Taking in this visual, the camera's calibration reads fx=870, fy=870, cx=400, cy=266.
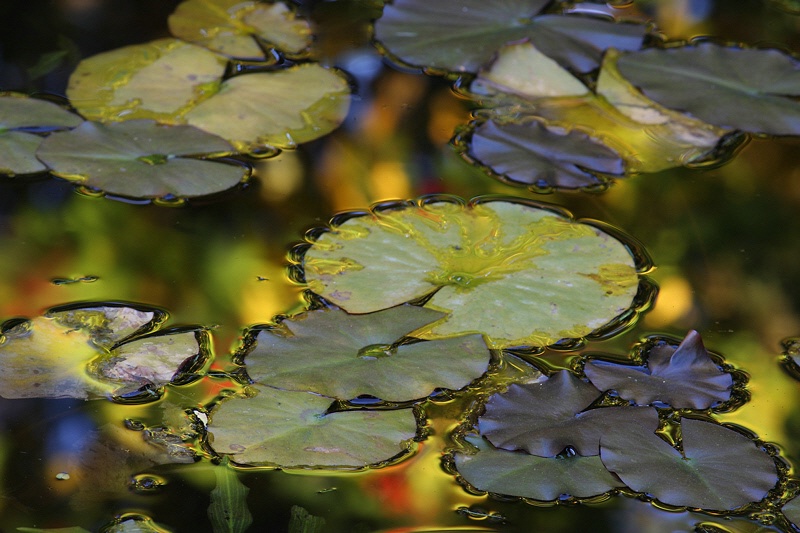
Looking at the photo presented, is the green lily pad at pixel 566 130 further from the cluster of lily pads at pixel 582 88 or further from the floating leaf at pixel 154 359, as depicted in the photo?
the floating leaf at pixel 154 359

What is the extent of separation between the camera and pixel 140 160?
146 cm

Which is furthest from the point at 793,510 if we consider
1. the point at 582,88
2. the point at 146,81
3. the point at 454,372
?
the point at 146,81

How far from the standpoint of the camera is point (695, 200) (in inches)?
56.9

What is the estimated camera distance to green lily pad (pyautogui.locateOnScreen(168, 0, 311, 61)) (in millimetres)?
1811

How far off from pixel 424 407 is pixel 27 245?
0.68m

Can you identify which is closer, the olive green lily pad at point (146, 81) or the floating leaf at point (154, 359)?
the floating leaf at point (154, 359)

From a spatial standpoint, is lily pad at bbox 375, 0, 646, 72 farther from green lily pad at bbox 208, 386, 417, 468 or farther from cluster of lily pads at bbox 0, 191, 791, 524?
green lily pad at bbox 208, 386, 417, 468

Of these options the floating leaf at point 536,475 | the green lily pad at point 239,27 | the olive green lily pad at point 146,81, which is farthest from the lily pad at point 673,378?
the green lily pad at point 239,27

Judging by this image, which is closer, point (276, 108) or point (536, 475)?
point (536, 475)

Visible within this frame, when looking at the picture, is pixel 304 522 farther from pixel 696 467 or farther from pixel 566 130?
pixel 566 130

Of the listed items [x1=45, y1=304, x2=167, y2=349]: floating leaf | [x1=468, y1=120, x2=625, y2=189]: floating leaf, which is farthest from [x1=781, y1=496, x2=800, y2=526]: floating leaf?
[x1=45, y1=304, x2=167, y2=349]: floating leaf

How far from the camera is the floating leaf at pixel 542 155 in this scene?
4.78 ft

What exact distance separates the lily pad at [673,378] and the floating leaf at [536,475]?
0.42 ft

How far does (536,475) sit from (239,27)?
4.20ft
